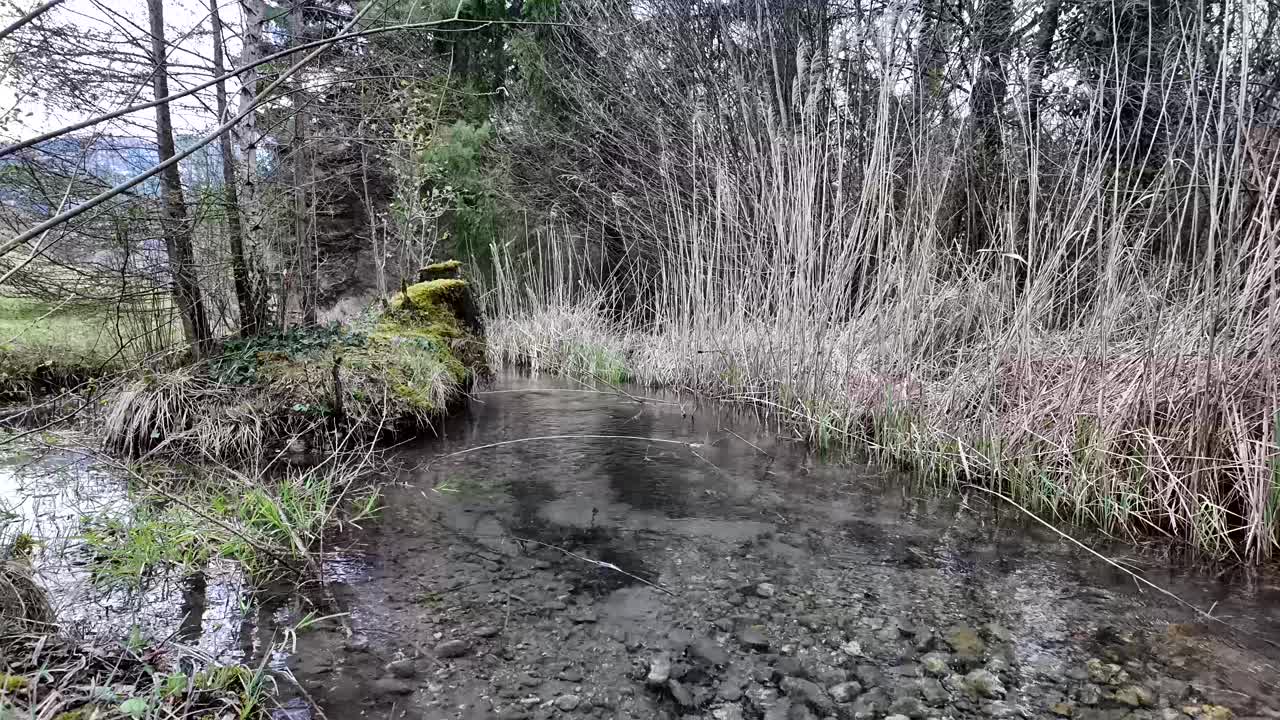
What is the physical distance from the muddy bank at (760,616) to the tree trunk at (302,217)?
2382mm

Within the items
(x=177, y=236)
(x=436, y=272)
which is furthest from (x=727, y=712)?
(x=436, y=272)

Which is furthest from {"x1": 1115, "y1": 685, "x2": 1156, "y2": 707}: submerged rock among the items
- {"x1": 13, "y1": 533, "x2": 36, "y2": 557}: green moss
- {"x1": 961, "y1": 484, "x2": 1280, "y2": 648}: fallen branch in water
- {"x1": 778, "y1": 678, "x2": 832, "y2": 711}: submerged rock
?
{"x1": 13, "y1": 533, "x2": 36, "y2": 557}: green moss

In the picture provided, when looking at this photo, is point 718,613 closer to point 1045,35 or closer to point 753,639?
point 753,639

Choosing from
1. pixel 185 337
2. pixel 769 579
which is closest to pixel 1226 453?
pixel 769 579

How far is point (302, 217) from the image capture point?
4176 millimetres

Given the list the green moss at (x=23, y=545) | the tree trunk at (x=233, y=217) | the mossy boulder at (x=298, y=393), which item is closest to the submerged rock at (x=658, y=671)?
the mossy boulder at (x=298, y=393)

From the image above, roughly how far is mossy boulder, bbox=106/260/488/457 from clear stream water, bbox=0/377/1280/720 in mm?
369

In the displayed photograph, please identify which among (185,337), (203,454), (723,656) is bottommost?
(723,656)

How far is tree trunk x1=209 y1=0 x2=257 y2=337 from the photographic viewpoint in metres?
3.44

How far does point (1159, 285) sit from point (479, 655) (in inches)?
95.4

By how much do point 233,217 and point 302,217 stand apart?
695mm

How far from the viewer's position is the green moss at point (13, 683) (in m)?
0.94

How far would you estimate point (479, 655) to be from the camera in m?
1.47

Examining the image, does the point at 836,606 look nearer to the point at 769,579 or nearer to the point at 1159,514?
the point at 769,579
